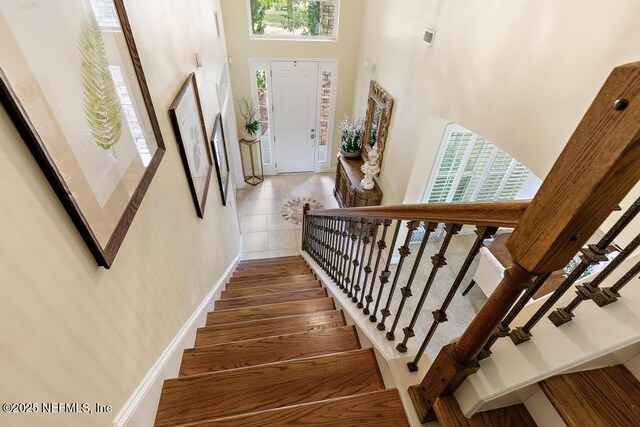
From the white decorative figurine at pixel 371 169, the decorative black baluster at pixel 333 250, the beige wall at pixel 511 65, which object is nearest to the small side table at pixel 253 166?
the white decorative figurine at pixel 371 169

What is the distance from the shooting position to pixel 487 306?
0.76 metres

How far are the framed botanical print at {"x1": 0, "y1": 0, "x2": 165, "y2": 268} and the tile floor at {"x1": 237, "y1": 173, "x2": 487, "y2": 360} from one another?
139 centimetres

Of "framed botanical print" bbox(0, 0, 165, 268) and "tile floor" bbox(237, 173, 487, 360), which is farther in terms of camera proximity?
"tile floor" bbox(237, 173, 487, 360)

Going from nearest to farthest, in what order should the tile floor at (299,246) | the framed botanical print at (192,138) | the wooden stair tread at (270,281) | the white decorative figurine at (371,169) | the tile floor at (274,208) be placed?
the framed botanical print at (192,138), the wooden stair tread at (270,281), the tile floor at (299,246), the white decorative figurine at (371,169), the tile floor at (274,208)

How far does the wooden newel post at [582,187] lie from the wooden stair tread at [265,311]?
5.86ft

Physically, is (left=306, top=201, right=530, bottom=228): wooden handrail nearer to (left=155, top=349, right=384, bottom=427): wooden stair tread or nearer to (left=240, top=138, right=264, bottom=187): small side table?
(left=155, top=349, right=384, bottom=427): wooden stair tread

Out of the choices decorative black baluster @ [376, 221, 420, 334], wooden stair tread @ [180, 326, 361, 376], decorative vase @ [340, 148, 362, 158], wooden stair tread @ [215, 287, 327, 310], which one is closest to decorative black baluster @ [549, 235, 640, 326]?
decorative black baluster @ [376, 221, 420, 334]

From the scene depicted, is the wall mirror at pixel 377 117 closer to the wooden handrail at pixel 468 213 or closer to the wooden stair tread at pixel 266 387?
the wooden handrail at pixel 468 213

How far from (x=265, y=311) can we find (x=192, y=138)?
1.33 meters

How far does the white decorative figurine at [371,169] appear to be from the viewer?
14.9ft

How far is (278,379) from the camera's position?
1429 mm

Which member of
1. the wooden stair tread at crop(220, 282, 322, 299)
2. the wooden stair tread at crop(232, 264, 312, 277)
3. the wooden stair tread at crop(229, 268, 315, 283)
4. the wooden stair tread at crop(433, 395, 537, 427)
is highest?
the wooden stair tread at crop(433, 395, 537, 427)

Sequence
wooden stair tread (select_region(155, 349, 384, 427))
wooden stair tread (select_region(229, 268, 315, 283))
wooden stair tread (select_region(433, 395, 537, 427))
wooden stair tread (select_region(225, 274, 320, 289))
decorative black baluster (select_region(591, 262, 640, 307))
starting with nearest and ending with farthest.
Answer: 1. decorative black baluster (select_region(591, 262, 640, 307))
2. wooden stair tread (select_region(433, 395, 537, 427))
3. wooden stair tread (select_region(155, 349, 384, 427))
4. wooden stair tread (select_region(225, 274, 320, 289))
5. wooden stair tread (select_region(229, 268, 315, 283))

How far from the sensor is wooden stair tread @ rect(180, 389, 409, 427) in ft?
3.59
